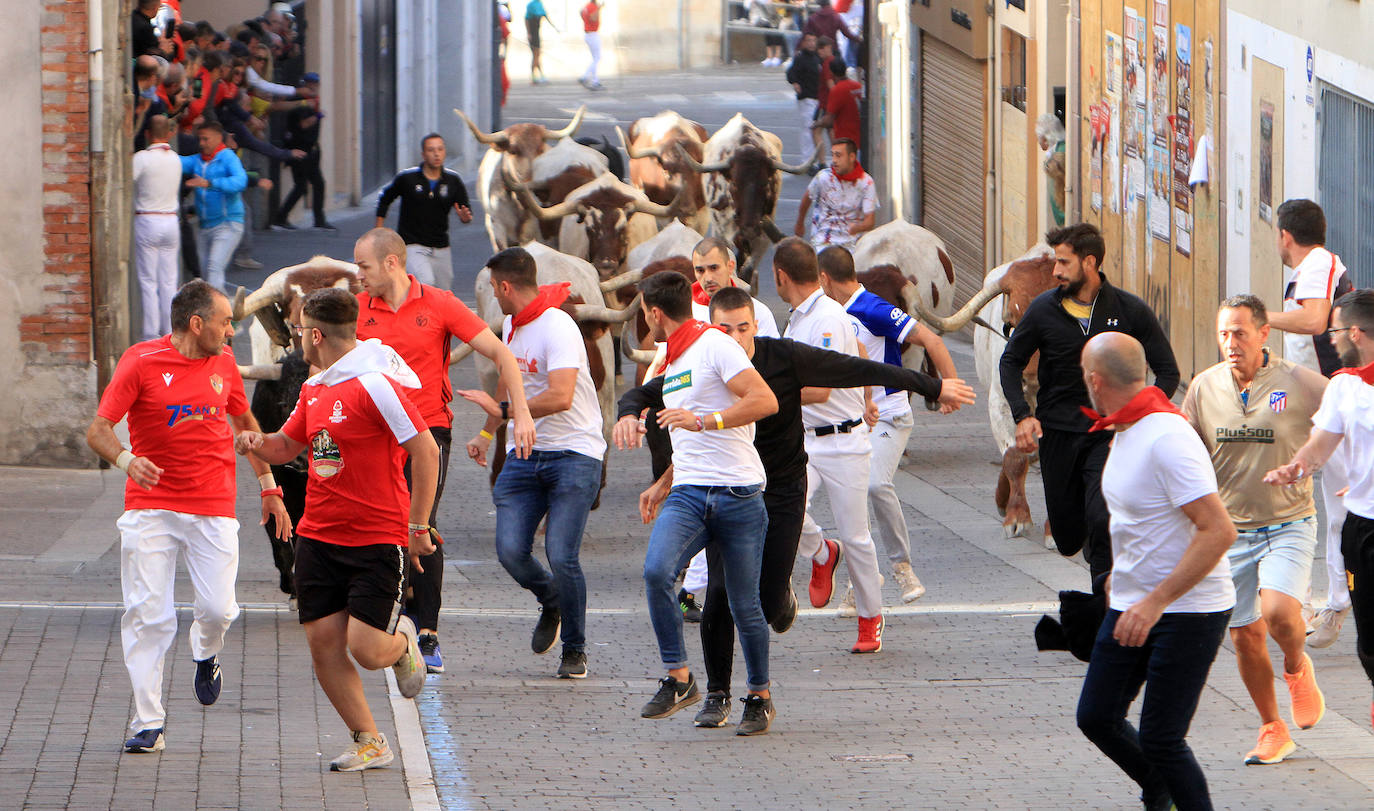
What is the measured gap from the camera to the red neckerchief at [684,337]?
25.4 feet

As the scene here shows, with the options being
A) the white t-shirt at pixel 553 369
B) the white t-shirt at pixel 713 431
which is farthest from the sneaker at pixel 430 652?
the white t-shirt at pixel 713 431

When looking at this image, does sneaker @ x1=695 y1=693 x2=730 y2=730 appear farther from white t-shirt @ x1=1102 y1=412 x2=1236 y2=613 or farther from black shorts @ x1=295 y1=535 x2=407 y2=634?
white t-shirt @ x1=1102 y1=412 x2=1236 y2=613

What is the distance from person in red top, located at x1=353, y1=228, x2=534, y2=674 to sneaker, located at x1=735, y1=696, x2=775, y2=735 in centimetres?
159

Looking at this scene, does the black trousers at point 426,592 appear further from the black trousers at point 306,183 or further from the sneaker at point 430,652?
Result: the black trousers at point 306,183

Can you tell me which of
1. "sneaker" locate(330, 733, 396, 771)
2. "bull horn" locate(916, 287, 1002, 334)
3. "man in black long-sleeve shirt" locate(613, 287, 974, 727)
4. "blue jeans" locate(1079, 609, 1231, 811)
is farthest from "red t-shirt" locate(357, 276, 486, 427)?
"bull horn" locate(916, 287, 1002, 334)

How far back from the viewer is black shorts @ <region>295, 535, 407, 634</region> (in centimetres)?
698

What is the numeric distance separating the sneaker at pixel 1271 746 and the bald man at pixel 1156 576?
4.64 ft

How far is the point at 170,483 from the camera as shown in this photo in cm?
738

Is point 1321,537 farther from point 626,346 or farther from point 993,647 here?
point 626,346

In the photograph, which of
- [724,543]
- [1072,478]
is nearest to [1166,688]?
[724,543]

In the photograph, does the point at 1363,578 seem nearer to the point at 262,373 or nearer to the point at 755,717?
the point at 755,717

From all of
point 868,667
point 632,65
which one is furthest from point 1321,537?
point 632,65

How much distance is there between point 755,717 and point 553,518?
1.40 m

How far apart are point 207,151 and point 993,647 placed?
1105 centimetres
